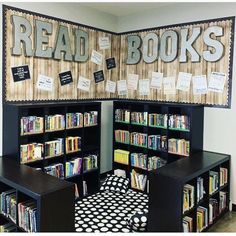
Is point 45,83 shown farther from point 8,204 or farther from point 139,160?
point 139,160

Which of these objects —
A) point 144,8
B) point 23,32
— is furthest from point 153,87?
point 23,32

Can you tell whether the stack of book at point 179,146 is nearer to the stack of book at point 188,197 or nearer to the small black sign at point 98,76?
the stack of book at point 188,197

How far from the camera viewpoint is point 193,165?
11.0 feet

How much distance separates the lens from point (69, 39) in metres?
4.36

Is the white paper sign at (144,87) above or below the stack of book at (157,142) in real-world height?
above

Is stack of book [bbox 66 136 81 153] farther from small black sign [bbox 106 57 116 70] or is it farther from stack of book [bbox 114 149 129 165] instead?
small black sign [bbox 106 57 116 70]

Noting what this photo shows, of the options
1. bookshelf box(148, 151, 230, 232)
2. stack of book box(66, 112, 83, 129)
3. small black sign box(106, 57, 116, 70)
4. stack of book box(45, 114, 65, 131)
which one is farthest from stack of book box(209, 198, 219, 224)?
small black sign box(106, 57, 116, 70)

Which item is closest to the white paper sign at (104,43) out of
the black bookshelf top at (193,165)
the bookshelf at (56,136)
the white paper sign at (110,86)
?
the white paper sign at (110,86)

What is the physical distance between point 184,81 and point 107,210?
2.32 meters

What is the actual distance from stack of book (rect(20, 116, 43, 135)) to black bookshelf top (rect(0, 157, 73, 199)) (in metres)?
0.47

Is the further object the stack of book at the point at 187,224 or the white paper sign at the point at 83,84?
the white paper sign at the point at 83,84

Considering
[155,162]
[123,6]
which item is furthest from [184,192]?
[123,6]

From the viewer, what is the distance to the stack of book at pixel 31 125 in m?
3.49

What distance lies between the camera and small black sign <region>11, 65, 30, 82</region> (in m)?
3.69
